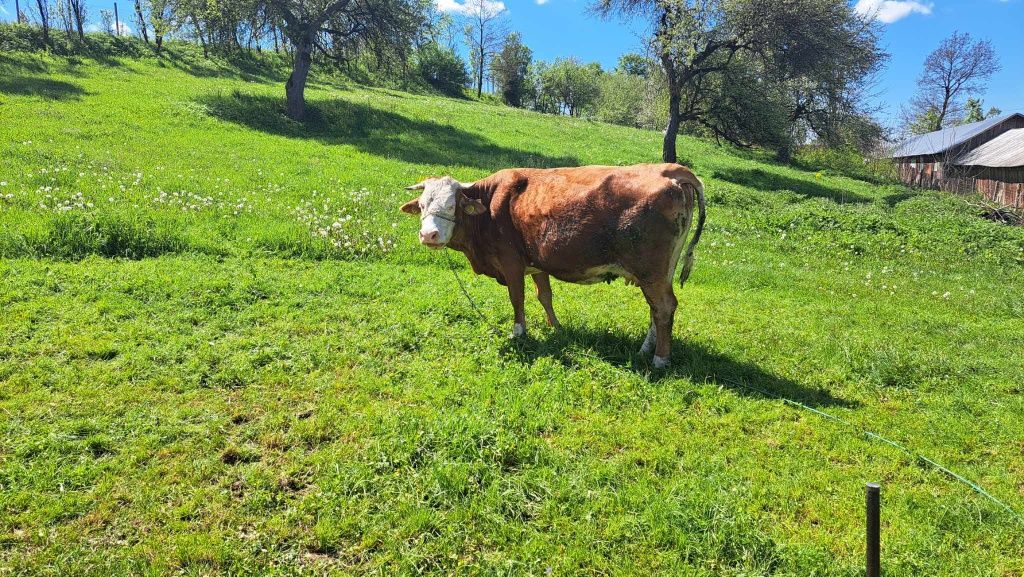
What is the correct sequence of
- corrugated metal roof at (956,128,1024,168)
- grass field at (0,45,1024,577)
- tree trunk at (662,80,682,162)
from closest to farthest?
grass field at (0,45,1024,577) → tree trunk at (662,80,682,162) → corrugated metal roof at (956,128,1024,168)

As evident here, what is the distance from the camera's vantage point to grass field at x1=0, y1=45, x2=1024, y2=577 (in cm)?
351

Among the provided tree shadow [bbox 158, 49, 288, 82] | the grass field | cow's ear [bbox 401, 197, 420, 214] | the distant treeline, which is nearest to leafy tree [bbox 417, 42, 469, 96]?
tree shadow [bbox 158, 49, 288, 82]

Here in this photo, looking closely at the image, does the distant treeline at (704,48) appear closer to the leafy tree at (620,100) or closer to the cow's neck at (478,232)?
the cow's neck at (478,232)

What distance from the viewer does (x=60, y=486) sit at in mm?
3742

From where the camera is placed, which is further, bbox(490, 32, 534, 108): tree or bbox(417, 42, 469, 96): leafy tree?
bbox(490, 32, 534, 108): tree

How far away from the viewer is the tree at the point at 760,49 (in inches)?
862

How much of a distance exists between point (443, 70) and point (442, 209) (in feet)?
202

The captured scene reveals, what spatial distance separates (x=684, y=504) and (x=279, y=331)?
4.86 m

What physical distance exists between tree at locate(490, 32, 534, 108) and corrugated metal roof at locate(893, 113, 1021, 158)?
47168 mm

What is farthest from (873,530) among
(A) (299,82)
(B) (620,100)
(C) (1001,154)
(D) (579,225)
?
(B) (620,100)

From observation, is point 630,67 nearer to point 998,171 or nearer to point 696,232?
point 998,171

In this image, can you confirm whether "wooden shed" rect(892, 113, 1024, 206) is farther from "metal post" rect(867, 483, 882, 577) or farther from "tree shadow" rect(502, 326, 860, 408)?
"metal post" rect(867, 483, 882, 577)

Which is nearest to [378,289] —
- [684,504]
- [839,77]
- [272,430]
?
[272,430]

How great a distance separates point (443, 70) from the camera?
6231 cm
